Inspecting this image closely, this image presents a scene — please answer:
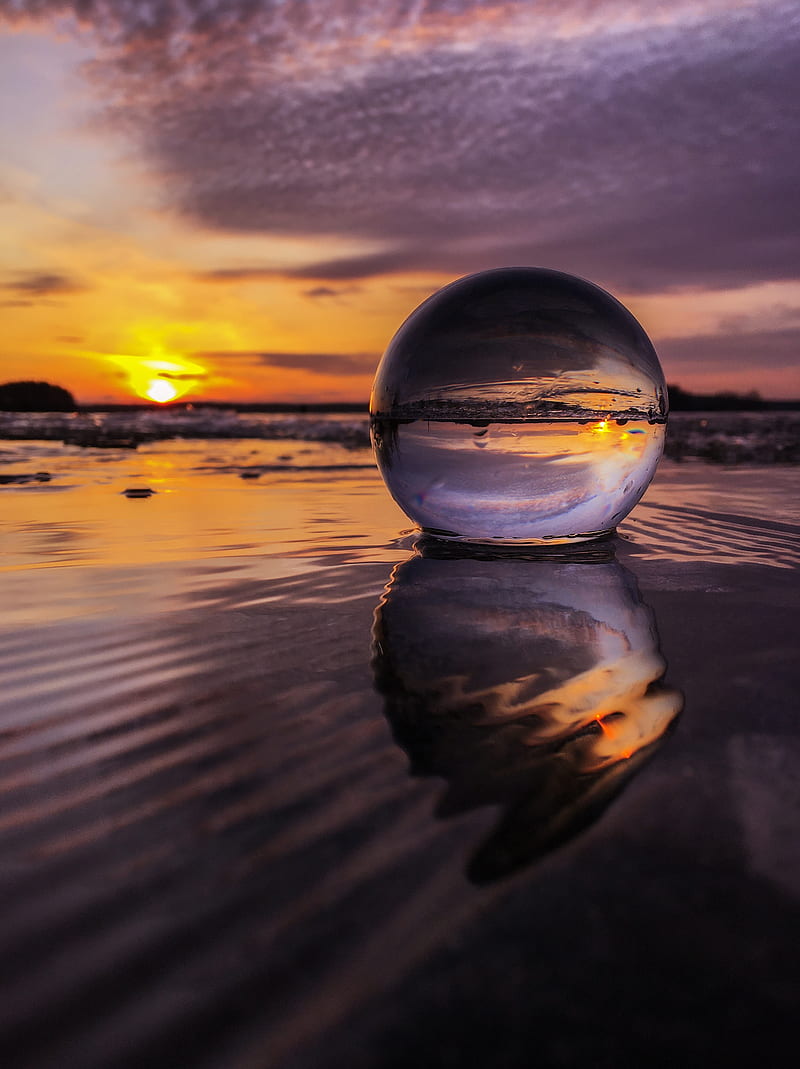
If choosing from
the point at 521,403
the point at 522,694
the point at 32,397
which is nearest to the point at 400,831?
the point at 522,694

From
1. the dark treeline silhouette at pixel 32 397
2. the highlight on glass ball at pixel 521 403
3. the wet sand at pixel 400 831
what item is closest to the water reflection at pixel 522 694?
the wet sand at pixel 400 831

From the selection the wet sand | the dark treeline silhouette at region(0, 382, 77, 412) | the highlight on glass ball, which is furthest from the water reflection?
the dark treeline silhouette at region(0, 382, 77, 412)

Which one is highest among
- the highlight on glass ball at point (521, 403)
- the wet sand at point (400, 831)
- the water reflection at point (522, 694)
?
the highlight on glass ball at point (521, 403)

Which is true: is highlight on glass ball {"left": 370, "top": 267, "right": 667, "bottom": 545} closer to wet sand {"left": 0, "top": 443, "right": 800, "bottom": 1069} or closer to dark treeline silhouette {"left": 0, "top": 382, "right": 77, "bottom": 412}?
wet sand {"left": 0, "top": 443, "right": 800, "bottom": 1069}

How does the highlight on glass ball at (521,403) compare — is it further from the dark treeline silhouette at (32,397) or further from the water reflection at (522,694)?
the dark treeline silhouette at (32,397)

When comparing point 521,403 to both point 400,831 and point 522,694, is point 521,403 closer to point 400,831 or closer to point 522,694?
point 522,694

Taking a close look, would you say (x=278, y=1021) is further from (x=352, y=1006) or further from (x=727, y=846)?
(x=727, y=846)
